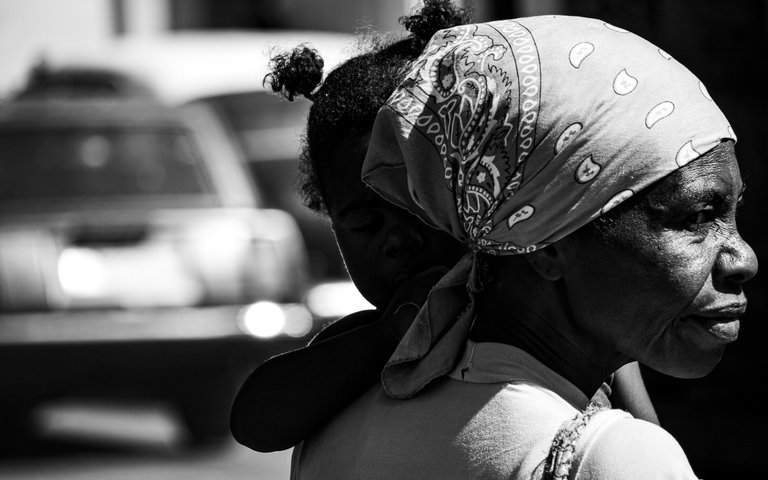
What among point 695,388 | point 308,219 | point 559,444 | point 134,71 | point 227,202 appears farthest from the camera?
point 134,71

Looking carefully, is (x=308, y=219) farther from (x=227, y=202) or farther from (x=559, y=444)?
(x=559, y=444)

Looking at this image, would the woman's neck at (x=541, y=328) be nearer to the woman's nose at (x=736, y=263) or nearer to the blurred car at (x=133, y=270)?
the woman's nose at (x=736, y=263)

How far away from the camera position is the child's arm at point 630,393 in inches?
82.5

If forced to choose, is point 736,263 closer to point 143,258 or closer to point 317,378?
point 317,378

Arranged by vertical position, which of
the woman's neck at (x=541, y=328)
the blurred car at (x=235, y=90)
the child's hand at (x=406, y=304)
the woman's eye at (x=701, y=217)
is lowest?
the blurred car at (x=235, y=90)

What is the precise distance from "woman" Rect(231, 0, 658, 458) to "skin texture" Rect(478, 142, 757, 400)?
0.23m

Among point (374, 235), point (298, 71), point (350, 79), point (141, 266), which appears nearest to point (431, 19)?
point (350, 79)

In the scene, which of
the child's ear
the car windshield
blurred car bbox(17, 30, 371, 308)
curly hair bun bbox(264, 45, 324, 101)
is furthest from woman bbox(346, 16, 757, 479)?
the car windshield

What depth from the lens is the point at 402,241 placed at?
211cm

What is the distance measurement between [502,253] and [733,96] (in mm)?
3058

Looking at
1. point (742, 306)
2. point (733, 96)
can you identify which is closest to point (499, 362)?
point (742, 306)

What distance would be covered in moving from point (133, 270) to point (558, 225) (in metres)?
5.68

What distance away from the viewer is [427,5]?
2014 mm

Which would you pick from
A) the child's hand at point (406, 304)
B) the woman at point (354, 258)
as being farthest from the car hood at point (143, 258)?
the child's hand at point (406, 304)
